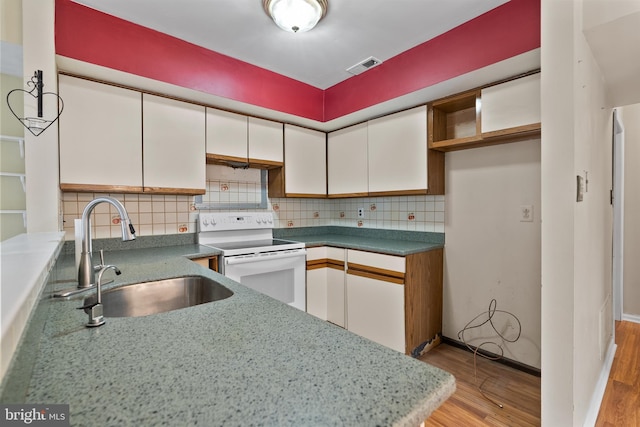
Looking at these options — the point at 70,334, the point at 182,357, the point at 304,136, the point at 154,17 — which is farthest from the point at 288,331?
the point at 304,136

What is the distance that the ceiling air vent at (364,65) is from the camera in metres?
2.25

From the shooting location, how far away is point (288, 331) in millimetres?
734

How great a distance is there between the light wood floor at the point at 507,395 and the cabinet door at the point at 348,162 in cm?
157

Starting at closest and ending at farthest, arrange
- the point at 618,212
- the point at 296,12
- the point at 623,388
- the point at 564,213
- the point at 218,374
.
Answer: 1. the point at 218,374
2. the point at 564,213
3. the point at 296,12
4. the point at 623,388
5. the point at 618,212

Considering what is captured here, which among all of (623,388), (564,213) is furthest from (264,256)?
(623,388)

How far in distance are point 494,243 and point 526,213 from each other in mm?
308

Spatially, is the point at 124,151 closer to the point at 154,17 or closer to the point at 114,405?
the point at 154,17

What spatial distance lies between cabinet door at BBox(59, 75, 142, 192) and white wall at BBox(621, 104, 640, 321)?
434cm

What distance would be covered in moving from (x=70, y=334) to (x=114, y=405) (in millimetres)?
403

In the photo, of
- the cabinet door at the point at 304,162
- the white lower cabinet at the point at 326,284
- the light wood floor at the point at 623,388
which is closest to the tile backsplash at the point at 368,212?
the cabinet door at the point at 304,162

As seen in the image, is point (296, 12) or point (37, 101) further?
point (296, 12)

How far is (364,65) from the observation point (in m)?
2.33

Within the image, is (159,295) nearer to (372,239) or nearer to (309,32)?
(309,32)

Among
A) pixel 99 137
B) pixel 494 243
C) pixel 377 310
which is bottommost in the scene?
pixel 377 310
